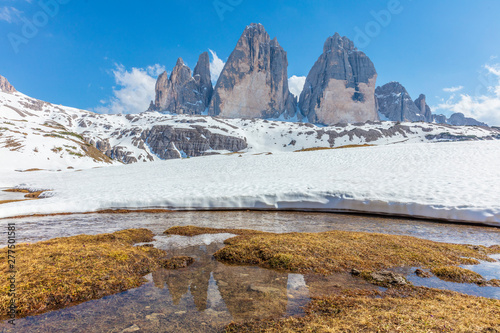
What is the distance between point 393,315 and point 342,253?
398 centimetres

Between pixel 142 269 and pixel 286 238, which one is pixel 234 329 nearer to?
pixel 142 269

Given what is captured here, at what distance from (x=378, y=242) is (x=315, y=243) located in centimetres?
286

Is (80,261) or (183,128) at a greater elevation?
(183,128)

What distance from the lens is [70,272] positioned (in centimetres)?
631

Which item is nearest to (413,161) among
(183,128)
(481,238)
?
(481,238)

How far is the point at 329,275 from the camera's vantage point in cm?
667

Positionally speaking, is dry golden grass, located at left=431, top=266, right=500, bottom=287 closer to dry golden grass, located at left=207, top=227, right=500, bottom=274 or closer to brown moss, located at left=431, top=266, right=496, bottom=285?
brown moss, located at left=431, top=266, right=496, bottom=285

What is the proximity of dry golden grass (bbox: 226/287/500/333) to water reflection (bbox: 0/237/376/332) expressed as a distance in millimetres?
431

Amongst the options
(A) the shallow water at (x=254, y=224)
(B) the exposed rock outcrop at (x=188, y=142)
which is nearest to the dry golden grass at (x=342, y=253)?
(A) the shallow water at (x=254, y=224)

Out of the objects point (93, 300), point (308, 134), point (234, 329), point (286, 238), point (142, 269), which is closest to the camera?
point (234, 329)

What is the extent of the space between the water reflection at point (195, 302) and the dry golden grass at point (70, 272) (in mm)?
432

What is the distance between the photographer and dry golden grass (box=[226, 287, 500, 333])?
385cm

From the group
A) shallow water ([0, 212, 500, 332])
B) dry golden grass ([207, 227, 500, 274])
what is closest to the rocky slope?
dry golden grass ([207, 227, 500, 274])

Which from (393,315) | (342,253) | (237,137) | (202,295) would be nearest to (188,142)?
(237,137)
